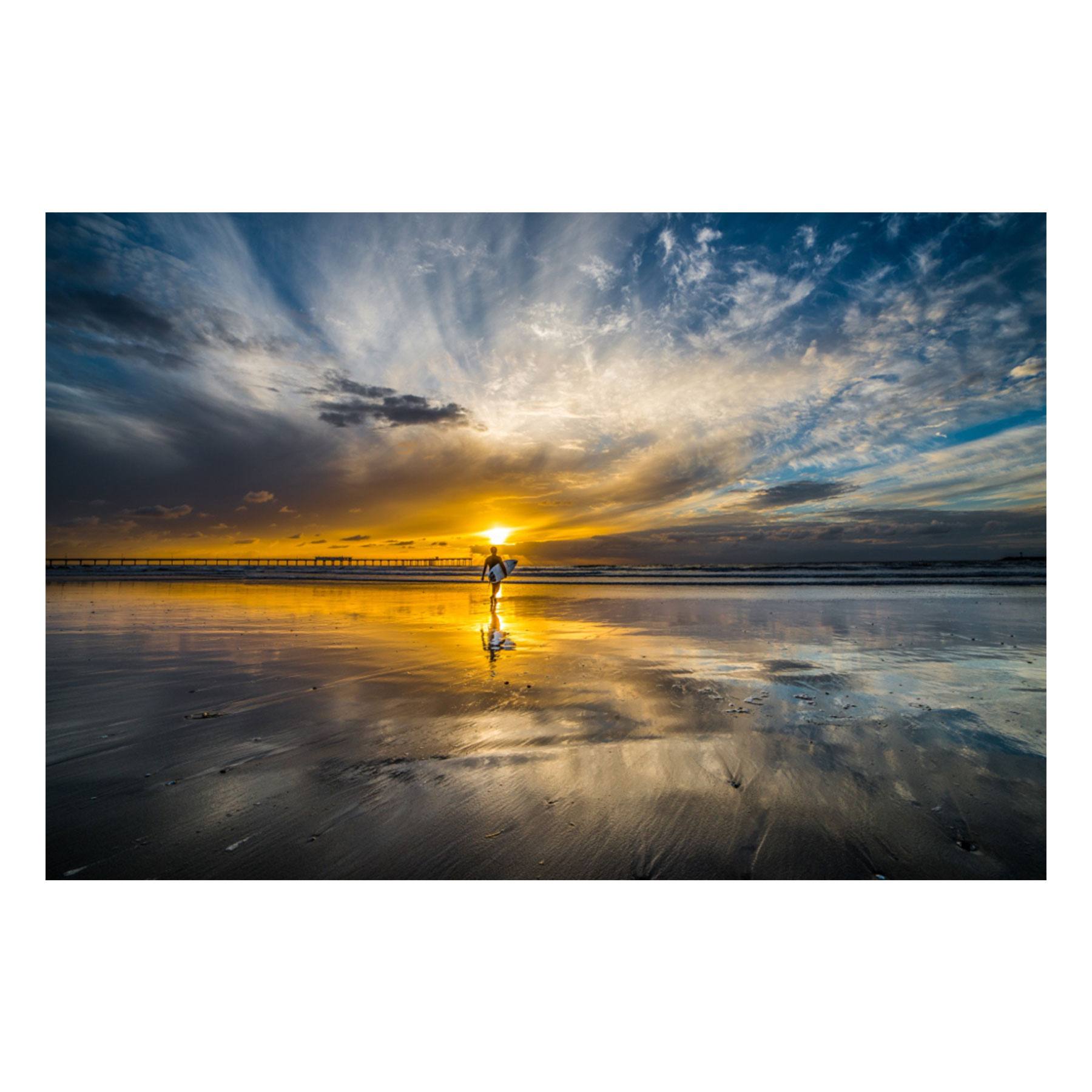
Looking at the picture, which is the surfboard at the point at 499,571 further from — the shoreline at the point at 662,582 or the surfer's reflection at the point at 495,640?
the shoreline at the point at 662,582

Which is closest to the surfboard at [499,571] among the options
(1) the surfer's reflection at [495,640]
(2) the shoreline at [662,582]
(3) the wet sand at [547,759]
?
(1) the surfer's reflection at [495,640]

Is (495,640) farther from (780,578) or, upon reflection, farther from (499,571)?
(780,578)

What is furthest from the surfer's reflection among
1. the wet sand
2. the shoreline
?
the shoreline

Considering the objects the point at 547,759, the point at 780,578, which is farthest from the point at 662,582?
the point at 547,759

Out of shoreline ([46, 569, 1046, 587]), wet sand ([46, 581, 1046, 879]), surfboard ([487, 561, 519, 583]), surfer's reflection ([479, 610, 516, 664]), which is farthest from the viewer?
shoreline ([46, 569, 1046, 587])

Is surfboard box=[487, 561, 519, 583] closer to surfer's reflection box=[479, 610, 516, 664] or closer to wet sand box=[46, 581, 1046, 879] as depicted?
surfer's reflection box=[479, 610, 516, 664]

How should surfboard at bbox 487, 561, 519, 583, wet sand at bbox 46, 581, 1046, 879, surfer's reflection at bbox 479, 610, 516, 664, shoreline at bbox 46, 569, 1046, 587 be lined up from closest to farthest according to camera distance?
wet sand at bbox 46, 581, 1046, 879
surfer's reflection at bbox 479, 610, 516, 664
surfboard at bbox 487, 561, 519, 583
shoreline at bbox 46, 569, 1046, 587


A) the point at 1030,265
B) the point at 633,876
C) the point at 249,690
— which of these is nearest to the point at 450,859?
the point at 633,876
